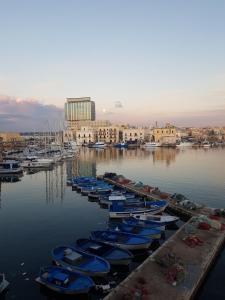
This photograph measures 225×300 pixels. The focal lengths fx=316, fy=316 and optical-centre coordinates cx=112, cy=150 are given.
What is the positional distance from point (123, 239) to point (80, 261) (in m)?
4.99

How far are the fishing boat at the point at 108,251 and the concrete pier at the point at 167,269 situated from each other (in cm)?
185

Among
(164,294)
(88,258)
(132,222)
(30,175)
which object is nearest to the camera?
(164,294)

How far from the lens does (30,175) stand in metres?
66.1

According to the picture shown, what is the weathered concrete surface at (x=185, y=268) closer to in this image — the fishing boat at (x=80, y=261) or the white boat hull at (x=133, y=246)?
the white boat hull at (x=133, y=246)

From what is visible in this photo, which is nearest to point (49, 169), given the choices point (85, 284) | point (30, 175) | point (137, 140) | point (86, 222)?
point (30, 175)

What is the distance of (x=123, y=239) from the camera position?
24.2 meters

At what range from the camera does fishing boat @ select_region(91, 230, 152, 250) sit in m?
23.4

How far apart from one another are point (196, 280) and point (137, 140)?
170 metres

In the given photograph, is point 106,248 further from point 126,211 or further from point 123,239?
point 126,211

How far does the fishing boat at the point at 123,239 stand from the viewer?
23.4 m

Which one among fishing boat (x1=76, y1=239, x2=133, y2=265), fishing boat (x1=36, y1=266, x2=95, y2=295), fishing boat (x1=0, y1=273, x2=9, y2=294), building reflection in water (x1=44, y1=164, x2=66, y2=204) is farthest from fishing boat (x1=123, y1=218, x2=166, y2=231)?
building reflection in water (x1=44, y1=164, x2=66, y2=204)

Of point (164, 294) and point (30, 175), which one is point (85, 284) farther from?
point (30, 175)

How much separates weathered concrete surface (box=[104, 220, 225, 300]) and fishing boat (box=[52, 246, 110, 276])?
2168 mm

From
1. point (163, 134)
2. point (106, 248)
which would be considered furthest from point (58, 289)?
point (163, 134)
